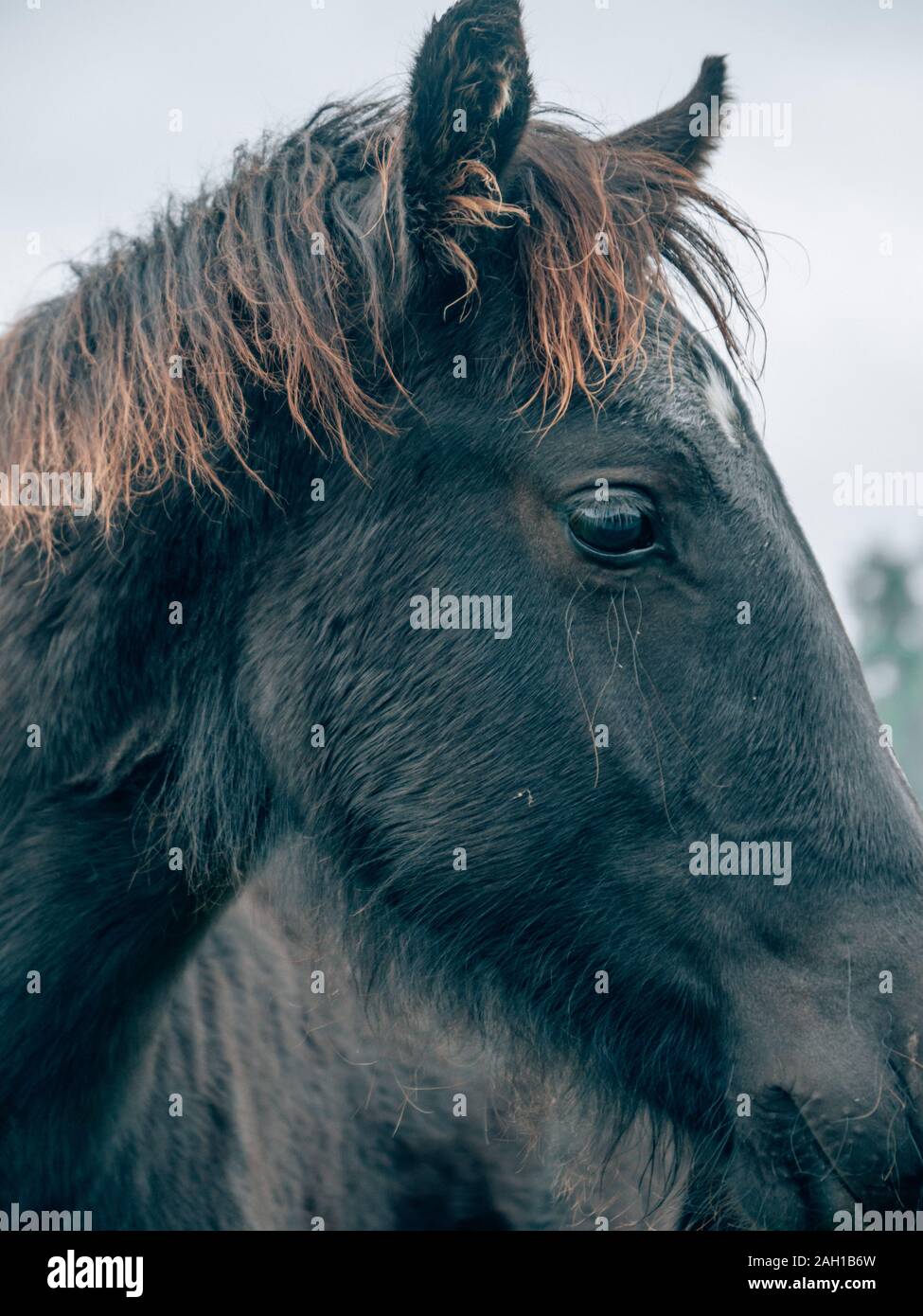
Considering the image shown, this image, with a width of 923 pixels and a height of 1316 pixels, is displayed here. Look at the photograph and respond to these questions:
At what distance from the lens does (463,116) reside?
7.28ft

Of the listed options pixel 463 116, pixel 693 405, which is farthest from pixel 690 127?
pixel 693 405

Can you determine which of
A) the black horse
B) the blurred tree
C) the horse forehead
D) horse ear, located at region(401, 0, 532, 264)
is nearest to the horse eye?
the black horse

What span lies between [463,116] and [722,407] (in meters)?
0.75

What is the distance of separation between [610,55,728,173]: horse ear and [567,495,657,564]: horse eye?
3.21 feet

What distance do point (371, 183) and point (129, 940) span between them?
1698mm

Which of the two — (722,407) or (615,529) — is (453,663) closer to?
(615,529)

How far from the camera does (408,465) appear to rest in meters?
2.41

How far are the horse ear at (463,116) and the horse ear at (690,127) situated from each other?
555mm

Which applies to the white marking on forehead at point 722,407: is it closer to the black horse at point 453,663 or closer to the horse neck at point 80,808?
the black horse at point 453,663

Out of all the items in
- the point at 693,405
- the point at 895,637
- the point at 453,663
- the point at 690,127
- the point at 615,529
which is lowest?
the point at 453,663

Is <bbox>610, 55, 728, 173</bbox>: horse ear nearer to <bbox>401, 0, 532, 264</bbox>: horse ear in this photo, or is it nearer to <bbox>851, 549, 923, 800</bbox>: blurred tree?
<bbox>401, 0, 532, 264</bbox>: horse ear

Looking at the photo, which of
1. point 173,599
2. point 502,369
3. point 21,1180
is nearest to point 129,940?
point 21,1180

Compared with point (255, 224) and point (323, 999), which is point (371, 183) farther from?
point (323, 999)

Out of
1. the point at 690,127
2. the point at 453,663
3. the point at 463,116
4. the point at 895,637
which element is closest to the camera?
the point at 463,116
